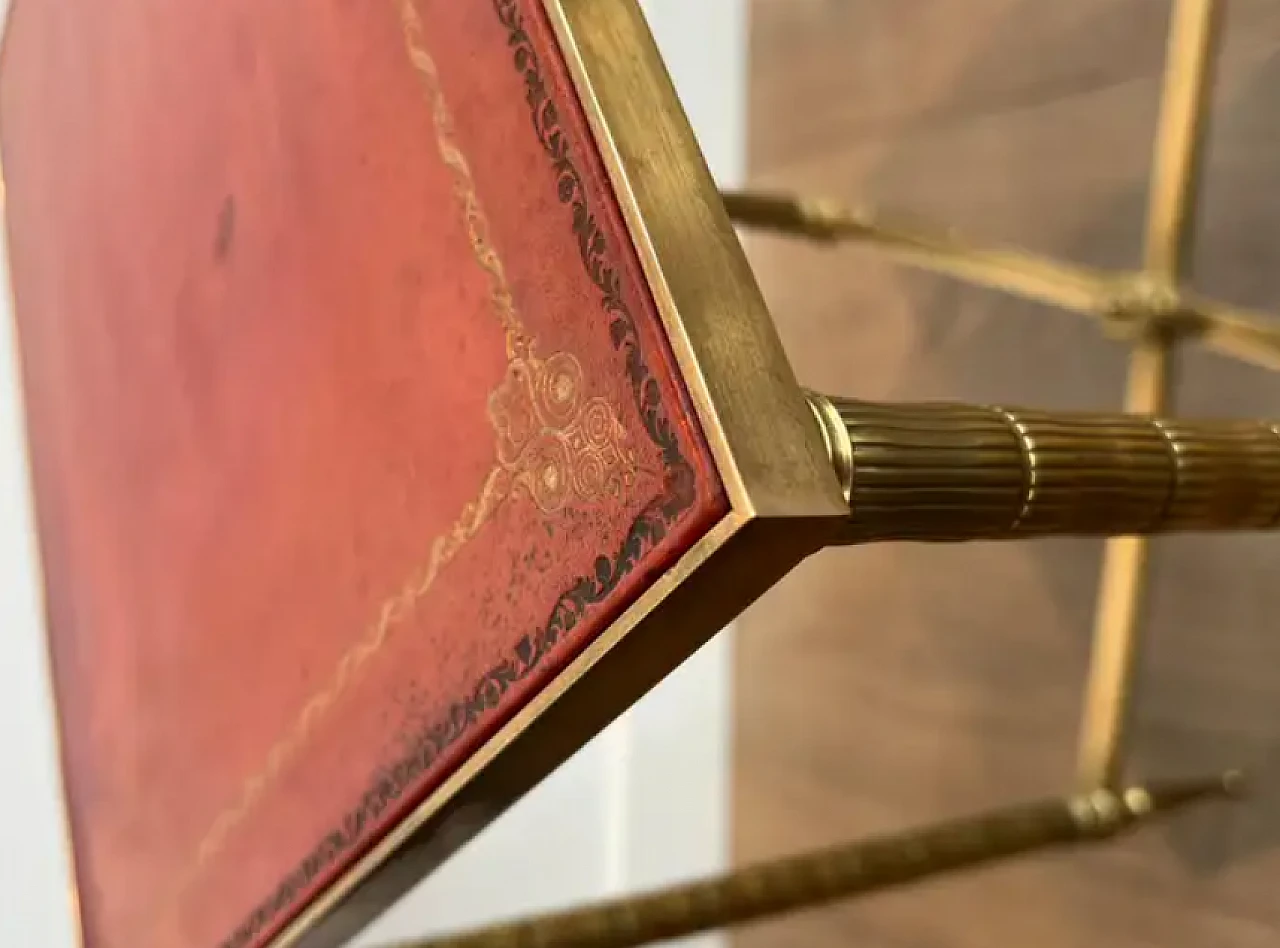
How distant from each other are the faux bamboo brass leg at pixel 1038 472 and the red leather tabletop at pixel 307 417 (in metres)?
0.05

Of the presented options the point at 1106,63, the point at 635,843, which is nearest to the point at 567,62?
the point at 1106,63

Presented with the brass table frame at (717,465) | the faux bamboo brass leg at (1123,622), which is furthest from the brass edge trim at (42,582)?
the faux bamboo brass leg at (1123,622)

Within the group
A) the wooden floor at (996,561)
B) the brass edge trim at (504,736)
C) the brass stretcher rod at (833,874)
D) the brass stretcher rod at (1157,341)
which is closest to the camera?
the brass edge trim at (504,736)

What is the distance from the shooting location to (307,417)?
1.39 ft

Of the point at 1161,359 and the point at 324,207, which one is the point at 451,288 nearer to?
the point at 324,207

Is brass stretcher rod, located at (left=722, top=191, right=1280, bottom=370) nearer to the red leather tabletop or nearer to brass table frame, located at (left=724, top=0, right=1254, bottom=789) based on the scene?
brass table frame, located at (left=724, top=0, right=1254, bottom=789)

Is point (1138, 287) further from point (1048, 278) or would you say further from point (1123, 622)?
point (1123, 622)

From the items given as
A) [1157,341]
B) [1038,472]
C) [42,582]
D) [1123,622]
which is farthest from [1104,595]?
[42,582]

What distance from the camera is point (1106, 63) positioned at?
860 millimetres

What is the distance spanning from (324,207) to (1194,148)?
485mm

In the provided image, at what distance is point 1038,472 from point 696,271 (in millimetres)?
106

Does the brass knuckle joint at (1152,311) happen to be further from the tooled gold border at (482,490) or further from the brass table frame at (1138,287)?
the tooled gold border at (482,490)

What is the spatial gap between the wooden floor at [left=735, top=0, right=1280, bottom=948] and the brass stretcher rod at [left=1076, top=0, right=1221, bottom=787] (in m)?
0.09

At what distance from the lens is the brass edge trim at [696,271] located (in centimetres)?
28
